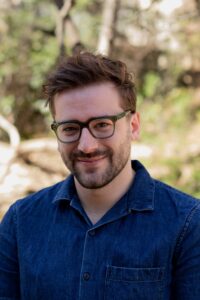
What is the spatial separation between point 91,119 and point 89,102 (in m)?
0.06

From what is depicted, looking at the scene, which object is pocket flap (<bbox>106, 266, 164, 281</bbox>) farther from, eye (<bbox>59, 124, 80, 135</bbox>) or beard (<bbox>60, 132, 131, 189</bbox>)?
eye (<bbox>59, 124, 80, 135</bbox>)

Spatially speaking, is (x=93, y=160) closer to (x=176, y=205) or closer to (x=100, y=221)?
(x=100, y=221)

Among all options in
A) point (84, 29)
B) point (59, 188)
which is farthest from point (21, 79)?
point (59, 188)

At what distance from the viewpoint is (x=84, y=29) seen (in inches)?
385

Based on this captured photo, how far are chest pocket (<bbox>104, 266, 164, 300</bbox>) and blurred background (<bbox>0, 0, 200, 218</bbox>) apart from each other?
5104 mm

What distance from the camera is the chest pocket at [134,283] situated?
72.4 inches

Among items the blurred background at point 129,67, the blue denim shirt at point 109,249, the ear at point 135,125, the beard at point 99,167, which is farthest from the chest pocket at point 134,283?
the blurred background at point 129,67

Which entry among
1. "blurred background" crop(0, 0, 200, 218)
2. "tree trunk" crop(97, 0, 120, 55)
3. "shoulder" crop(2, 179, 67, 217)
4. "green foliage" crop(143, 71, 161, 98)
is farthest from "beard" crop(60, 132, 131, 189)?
"green foliage" crop(143, 71, 161, 98)

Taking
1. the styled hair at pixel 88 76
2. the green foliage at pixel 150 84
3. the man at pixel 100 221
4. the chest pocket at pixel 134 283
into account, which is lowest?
the chest pocket at pixel 134 283

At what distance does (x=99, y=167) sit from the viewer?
76.1 inches

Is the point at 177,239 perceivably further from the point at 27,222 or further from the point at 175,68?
the point at 175,68

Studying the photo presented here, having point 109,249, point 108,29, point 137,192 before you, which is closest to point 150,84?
point 108,29

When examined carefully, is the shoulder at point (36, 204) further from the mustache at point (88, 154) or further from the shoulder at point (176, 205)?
the shoulder at point (176, 205)

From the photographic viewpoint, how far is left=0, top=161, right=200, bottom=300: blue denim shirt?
1.85m
